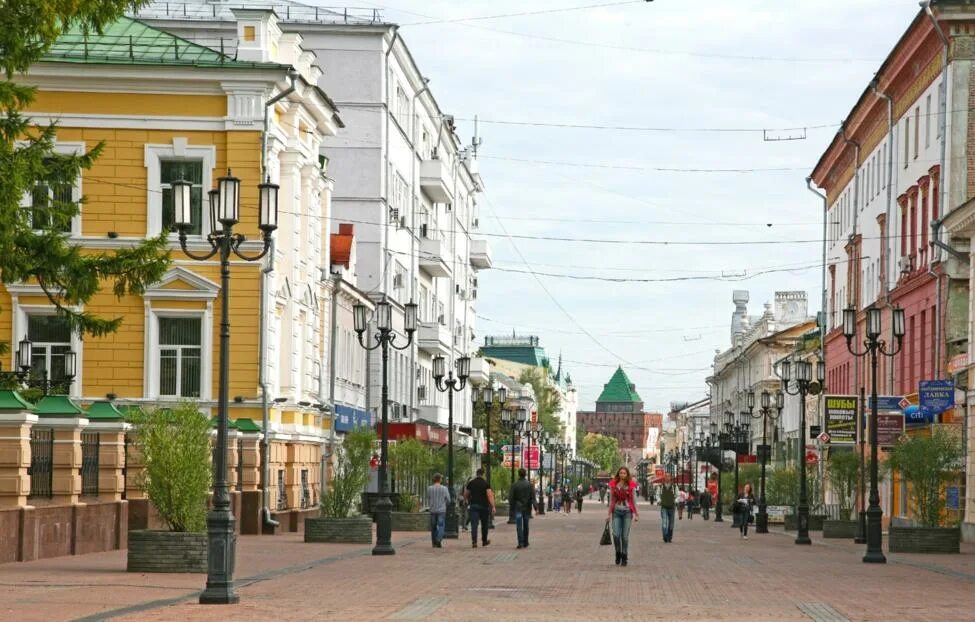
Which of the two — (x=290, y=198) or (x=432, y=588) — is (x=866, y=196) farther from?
(x=432, y=588)

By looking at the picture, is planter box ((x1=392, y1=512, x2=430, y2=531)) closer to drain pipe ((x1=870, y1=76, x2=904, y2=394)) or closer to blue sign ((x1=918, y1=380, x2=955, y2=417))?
blue sign ((x1=918, y1=380, x2=955, y2=417))

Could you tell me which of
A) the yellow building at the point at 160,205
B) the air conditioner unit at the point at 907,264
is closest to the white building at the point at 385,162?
the yellow building at the point at 160,205

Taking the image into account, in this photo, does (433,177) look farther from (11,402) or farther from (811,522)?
(11,402)

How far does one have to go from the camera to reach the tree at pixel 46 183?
87.8ft

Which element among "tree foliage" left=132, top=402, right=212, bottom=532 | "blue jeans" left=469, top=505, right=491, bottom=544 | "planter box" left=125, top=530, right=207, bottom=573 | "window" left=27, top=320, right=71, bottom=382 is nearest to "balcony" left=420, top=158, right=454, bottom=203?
"window" left=27, top=320, right=71, bottom=382

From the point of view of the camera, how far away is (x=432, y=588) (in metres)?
23.5

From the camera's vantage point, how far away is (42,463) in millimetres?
28547

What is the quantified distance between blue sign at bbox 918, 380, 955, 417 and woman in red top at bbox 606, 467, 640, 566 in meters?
16.8

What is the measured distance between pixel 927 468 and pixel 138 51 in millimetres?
20760

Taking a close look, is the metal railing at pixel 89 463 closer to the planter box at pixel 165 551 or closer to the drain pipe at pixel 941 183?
the planter box at pixel 165 551

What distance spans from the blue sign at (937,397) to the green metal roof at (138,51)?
18.2 m

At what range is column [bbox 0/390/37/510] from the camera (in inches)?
1033

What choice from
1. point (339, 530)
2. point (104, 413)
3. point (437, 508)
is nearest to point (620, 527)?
point (437, 508)

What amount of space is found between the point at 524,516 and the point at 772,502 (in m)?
30.4
